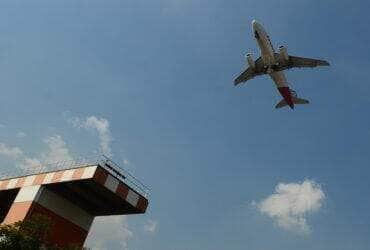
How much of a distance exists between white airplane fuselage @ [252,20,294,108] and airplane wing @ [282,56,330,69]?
1.62 metres

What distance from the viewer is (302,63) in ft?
208

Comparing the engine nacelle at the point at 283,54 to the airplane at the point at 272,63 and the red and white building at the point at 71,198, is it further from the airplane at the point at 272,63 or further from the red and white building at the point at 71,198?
the red and white building at the point at 71,198

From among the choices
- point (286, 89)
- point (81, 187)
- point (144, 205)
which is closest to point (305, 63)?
point (286, 89)

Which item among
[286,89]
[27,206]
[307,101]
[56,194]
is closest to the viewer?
[27,206]

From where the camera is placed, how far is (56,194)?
203ft

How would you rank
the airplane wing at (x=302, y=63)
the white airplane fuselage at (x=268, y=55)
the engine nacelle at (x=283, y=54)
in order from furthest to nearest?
the airplane wing at (x=302, y=63)
the engine nacelle at (x=283, y=54)
the white airplane fuselage at (x=268, y=55)

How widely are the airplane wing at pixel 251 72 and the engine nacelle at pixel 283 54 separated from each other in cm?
323

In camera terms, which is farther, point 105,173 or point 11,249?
point 105,173

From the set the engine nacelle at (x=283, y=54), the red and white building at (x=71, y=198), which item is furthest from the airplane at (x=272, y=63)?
the red and white building at (x=71, y=198)

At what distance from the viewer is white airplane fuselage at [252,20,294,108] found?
197 feet

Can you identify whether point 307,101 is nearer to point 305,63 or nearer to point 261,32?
point 305,63

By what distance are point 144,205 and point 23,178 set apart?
16896 millimetres

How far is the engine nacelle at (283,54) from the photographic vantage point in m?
61.2

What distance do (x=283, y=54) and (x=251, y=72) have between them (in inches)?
241
